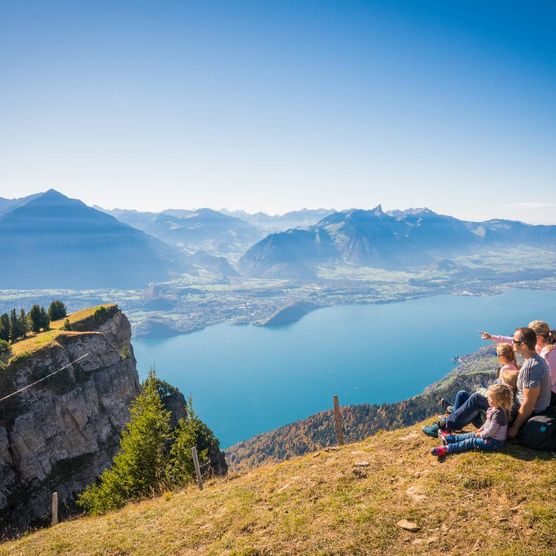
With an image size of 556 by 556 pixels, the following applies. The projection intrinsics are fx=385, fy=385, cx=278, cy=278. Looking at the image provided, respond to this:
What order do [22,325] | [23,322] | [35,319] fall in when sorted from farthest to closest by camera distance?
[35,319]
[23,322]
[22,325]

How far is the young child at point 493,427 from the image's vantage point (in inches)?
398

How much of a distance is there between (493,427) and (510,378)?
162 centimetres

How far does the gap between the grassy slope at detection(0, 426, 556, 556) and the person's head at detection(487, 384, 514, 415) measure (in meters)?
1.12

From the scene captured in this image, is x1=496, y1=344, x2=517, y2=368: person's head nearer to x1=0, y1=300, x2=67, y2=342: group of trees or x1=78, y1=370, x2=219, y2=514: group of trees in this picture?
x1=78, y1=370, x2=219, y2=514: group of trees

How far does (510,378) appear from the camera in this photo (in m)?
11.0

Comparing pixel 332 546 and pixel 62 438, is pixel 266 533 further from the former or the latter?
pixel 62 438

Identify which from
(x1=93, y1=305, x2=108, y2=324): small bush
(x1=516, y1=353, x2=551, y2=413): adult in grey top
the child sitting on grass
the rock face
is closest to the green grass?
the rock face

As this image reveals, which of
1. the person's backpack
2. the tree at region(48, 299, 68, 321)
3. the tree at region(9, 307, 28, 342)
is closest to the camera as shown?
the person's backpack

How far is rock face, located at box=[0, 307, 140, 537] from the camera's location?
3272 cm

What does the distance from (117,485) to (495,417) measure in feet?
63.5

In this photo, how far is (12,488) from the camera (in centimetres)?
3216

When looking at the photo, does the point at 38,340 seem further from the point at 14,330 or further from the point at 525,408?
the point at 525,408

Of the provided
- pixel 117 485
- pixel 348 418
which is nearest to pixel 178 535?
pixel 117 485

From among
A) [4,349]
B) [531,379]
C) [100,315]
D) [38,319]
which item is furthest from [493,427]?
[100,315]
